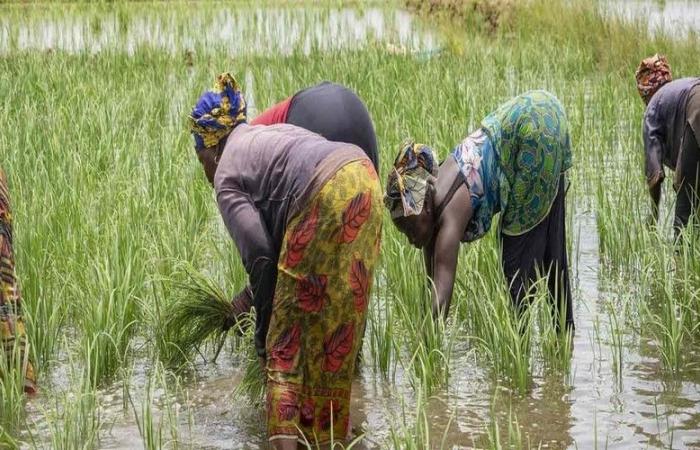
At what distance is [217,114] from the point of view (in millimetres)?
3332

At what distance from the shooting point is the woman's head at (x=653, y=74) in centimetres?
601

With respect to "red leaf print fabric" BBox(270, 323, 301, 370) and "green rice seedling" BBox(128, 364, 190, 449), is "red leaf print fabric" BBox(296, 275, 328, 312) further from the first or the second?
"green rice seedling" BBox(128, 364, 190, 449)

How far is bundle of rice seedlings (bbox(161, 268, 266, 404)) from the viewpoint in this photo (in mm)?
3781

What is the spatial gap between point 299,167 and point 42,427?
1.38m

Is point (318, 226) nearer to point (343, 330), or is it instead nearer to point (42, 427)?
point (343, 330)

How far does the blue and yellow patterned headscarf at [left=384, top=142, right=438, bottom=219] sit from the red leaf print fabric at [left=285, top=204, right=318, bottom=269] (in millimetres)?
513

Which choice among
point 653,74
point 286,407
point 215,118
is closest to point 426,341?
point 286,407

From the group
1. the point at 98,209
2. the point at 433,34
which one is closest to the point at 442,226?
the point at 98,209

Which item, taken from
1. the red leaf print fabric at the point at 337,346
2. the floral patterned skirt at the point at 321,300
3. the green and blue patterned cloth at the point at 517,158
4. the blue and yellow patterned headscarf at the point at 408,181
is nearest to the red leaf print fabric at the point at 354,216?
the floral patterned skirt at the point at 321,300

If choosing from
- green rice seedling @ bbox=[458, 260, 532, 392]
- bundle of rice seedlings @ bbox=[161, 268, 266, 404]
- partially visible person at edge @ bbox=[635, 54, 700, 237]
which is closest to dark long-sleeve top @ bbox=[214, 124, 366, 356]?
bundle of rice seedlings @ bbox=[161, 268, 266, 404]

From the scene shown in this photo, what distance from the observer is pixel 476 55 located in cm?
1118

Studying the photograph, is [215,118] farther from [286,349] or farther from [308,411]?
[308,411]

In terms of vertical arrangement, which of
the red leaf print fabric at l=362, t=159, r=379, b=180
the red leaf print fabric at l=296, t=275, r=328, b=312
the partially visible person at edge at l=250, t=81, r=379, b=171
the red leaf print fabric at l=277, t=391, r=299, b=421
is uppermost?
the partially visible person at edge at l=250, t=81, r=379, b=171

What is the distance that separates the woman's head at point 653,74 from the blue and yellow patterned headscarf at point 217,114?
322 cm
